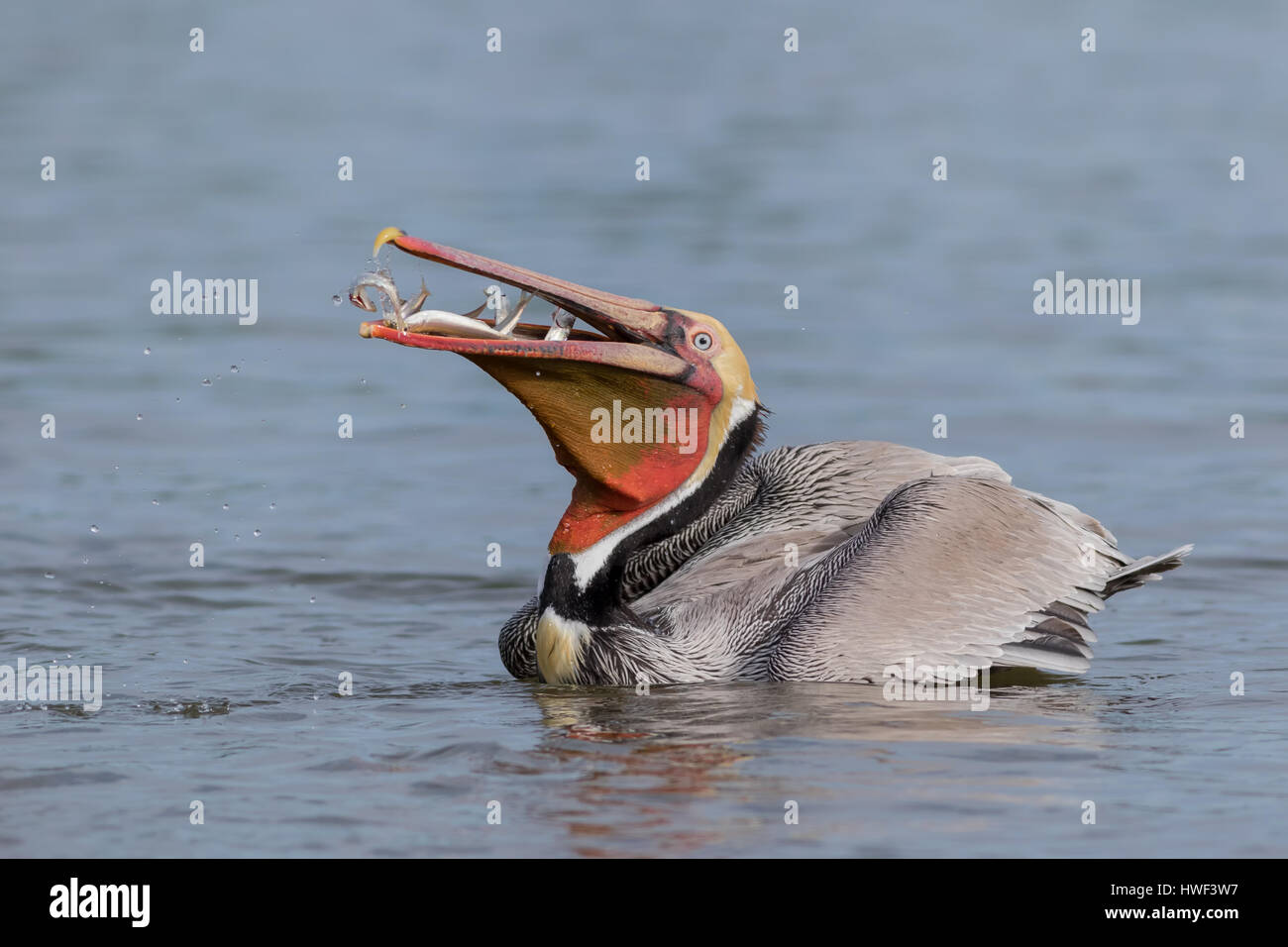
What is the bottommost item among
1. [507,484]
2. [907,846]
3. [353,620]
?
[907,846]

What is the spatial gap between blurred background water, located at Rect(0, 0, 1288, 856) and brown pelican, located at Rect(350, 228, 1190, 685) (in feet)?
0.66

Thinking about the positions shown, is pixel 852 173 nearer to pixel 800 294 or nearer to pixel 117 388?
pixel 800 294

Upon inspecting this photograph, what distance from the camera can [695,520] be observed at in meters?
6.87

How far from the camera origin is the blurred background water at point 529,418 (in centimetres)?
556

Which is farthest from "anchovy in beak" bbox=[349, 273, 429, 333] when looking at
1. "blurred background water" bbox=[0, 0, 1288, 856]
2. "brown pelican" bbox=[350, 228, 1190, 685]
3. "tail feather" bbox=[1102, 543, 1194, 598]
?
"tail feather" bbox=[1102, 543, 1194, 598]

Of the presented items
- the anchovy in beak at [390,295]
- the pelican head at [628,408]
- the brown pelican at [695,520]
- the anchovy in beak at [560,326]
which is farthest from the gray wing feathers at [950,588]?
the anchovy in beak at [390,295]

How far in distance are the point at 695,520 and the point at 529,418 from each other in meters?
5.65

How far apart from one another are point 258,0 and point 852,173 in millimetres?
10023

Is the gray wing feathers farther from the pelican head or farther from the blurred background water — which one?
the pelican head

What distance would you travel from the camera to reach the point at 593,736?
6.15 meters

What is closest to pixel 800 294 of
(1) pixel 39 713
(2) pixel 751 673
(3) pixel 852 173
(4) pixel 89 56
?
(3) pixel 852 173

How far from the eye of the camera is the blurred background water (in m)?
5.56

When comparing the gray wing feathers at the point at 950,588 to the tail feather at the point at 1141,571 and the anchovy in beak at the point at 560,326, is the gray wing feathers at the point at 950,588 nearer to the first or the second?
the tail feather at the point at 1141,571

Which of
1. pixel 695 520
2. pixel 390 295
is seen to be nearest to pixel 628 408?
pixel 695 520
